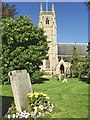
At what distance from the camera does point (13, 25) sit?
3534cm

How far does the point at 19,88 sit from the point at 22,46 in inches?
986

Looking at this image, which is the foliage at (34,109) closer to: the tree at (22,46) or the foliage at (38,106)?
the foliage at (38,106)

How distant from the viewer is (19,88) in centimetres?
1020

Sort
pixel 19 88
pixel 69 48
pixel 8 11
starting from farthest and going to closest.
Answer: pixel 69 48 < pixel 8 11 < pixel 19 88

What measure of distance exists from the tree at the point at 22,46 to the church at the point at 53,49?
37.4 meters

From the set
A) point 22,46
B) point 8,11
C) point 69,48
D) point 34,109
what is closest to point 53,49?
point 69,48

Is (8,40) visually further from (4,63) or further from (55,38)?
(55,38)

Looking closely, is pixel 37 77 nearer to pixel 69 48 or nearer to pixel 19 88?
pixel 19 88

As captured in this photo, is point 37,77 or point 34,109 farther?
point 37,77

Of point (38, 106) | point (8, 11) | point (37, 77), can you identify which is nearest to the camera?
point (38, 106)

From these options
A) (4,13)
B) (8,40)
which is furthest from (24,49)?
(4,13)

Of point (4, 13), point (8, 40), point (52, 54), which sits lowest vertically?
point (52, 54)

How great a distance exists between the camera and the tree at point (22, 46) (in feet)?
108

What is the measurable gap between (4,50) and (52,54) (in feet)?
146
